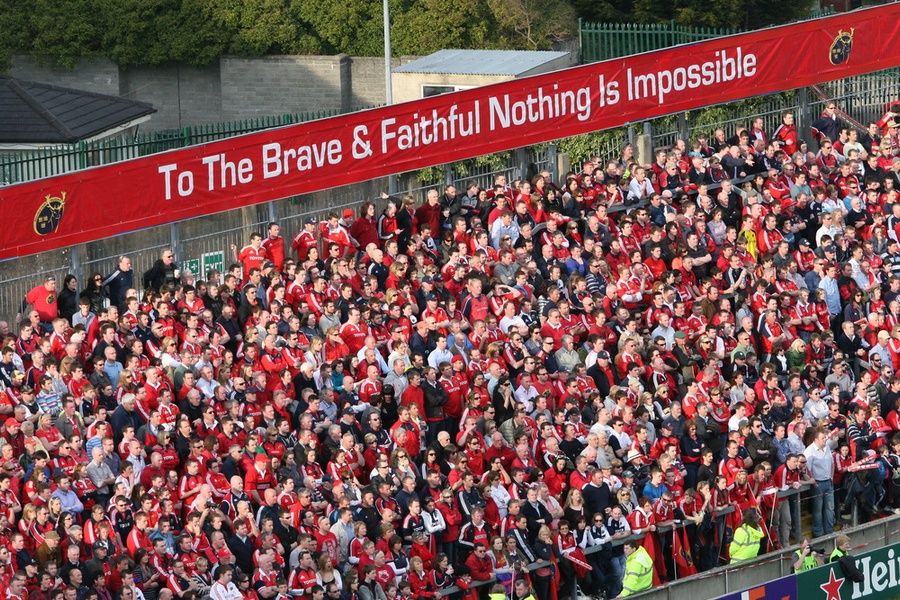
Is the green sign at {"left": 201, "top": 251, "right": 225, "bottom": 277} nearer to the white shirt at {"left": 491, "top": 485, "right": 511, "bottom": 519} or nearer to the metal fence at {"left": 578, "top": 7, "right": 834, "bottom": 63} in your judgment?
the white shirt at {"left": 491, "top": 485, "right": 511, "bottom": 519}

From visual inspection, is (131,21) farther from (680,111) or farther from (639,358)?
(639,358)

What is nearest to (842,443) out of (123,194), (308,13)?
(123,194)

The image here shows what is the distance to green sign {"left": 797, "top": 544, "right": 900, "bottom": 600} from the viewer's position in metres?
21.2

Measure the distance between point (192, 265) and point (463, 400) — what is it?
13.5 feet

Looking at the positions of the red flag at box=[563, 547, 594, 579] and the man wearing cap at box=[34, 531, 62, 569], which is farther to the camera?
the red flag at box=[563, 547, 594, 579]

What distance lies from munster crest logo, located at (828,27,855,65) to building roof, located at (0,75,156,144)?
36.2 feet

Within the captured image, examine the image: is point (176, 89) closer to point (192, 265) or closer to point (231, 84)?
point (231, 84)

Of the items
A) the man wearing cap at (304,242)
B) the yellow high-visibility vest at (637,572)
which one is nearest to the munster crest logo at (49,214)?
the man wearing cap at (304,242)

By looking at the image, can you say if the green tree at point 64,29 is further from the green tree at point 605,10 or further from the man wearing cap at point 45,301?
the man wearing cap at point 45,301

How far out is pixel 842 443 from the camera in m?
23.5

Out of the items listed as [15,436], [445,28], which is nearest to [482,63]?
[445,28]

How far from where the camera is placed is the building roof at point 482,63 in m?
31.6

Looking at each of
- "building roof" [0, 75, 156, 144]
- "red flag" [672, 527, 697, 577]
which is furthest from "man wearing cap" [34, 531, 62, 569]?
"building roof" [0, 75, 156, 144]

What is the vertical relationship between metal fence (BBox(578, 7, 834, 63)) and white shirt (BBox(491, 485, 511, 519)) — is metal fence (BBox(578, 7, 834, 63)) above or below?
above
